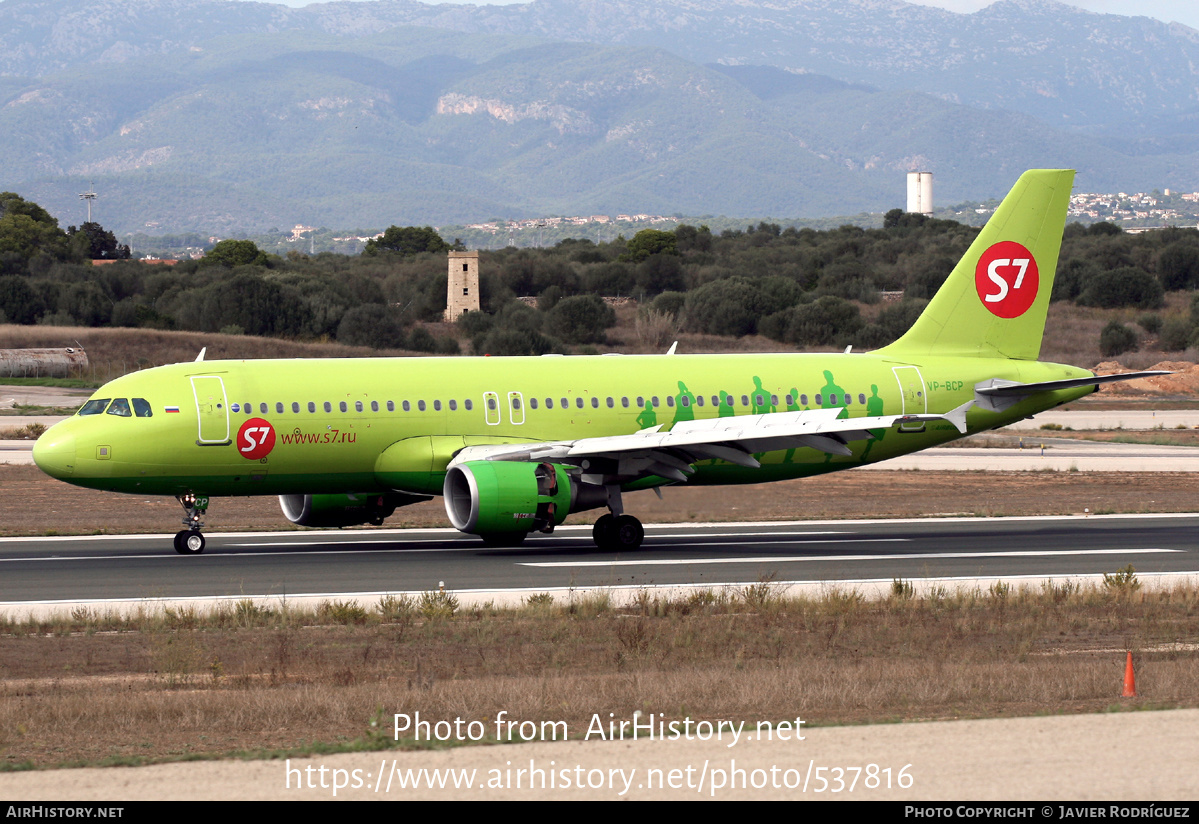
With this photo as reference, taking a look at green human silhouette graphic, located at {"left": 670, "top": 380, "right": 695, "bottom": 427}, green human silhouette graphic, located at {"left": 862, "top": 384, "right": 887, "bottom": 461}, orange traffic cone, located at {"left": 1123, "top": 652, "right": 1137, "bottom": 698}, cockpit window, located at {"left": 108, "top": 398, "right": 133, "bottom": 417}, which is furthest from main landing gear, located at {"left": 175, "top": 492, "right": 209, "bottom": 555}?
orange traffic cone, located at {"left": 1123, "top": 652, "right": 1137, "bottom": 698}

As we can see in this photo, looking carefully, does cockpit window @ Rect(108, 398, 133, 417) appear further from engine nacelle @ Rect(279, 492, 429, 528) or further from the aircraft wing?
the aircraft wing

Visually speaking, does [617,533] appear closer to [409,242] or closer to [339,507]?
[339,507]

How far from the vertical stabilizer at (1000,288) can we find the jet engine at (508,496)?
1188 centimetres

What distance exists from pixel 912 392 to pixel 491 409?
11.1 metres

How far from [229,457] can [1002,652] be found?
60.2 ft

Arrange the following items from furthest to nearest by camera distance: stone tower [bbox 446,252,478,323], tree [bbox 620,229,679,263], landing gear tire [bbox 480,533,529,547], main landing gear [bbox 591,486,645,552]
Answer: tree [bbox 620,229,679,263], stone tower [bbox 446,252,478,323], main landing gear [bbox 591,486,645,552], landing gear tire [bbox 480,533,529,547]

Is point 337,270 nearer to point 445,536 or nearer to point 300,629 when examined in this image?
point 445,536

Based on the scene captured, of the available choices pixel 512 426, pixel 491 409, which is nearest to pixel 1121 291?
pixel 512 426

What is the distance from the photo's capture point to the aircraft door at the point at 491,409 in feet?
113

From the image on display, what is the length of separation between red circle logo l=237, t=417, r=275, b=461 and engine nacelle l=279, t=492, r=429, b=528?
3121 mm

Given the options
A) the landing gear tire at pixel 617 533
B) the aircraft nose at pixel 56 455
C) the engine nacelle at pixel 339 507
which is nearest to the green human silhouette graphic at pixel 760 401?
the landing gear tire at pixel 617 533

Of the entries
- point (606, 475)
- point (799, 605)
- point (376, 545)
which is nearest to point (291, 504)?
point (376, 545)

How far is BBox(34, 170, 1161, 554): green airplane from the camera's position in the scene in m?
32.0

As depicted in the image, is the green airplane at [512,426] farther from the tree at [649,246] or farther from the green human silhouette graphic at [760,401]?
the tree at [649,246]
